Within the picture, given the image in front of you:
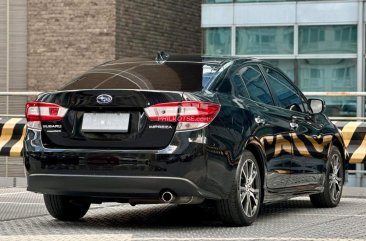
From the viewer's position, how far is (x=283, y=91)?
10141 millimetres

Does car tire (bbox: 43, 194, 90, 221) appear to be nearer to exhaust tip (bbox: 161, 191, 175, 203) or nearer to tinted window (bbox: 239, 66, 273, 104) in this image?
exhaust tip (bbox: 161, 191, 175, 203)

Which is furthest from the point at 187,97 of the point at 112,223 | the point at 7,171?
the point at 7,171

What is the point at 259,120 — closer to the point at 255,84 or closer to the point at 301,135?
the point at 255,84

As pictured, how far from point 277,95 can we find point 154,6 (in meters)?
16.7

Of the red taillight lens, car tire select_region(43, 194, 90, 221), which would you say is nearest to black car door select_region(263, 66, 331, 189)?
car tire select_region(43, 194, 90, 221)

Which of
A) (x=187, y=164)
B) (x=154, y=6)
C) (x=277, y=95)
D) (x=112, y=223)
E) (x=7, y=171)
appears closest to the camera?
(x=187, y=164)

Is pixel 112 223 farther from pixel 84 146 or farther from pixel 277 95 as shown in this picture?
pixel 277 95

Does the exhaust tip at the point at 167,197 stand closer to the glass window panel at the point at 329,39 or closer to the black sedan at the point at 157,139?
the black sedan at the point at 157,139

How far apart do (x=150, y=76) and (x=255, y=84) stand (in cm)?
125

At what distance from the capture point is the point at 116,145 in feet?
27.0

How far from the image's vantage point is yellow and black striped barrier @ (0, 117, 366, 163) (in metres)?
13.4

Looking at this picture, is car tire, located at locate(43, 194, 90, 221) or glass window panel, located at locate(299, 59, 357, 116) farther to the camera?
glass window panel, located at locate(299, 59, 357, 116)

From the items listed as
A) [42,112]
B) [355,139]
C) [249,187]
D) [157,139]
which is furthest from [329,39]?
[157,139]

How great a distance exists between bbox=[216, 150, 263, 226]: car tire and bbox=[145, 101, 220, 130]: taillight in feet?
2.05
